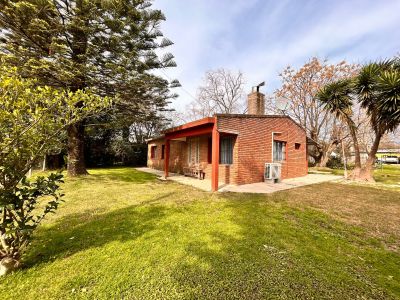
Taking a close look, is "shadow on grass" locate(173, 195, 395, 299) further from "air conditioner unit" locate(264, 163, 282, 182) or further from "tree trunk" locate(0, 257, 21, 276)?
"air conditioner unit" locate(264, 163, 282, 182)

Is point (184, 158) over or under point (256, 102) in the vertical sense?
under

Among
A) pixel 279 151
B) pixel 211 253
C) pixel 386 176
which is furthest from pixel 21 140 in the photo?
pixel 386 176

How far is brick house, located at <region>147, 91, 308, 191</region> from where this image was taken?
806 cm

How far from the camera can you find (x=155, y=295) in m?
2.13

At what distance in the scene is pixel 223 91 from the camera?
28.5 m

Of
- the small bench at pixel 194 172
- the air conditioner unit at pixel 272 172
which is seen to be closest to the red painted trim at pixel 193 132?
the small bench at pixel 194 172

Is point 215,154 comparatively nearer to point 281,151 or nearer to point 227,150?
point 227,150

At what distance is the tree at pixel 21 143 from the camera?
2127 millimetres

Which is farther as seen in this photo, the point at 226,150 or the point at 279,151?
the point at 279,151

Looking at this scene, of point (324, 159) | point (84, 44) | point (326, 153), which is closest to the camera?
point (84, 44)

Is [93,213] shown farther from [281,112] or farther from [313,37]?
[281,112]

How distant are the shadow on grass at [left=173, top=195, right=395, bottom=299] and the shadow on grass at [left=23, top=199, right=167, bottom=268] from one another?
4.81 feet

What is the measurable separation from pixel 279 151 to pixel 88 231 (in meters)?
10.1

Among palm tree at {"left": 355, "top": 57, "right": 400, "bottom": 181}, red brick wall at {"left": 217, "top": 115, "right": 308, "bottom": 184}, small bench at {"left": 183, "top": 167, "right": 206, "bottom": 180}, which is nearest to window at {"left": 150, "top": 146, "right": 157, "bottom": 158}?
small bench at {"left": 183, "top": 167, "right": 206, "bottom": 180}
